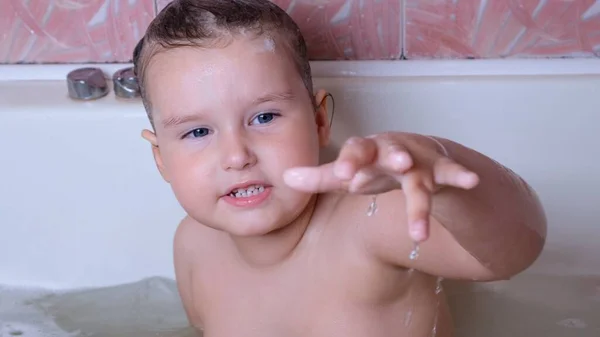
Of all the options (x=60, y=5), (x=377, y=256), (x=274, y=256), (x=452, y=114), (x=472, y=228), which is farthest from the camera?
(x=60, y=5)

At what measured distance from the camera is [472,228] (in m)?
0.72

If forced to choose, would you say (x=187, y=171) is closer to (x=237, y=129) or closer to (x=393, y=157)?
(x=237, y=129)

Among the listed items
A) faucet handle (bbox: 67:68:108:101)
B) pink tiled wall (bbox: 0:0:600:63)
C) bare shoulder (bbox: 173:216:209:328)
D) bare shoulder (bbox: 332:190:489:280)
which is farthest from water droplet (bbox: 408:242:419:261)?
faucet handle (bbox: 67:68:108:101)

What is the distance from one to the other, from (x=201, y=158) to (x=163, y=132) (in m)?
0.07

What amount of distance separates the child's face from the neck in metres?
0.05

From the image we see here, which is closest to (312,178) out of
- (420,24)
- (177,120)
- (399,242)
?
(399,242)

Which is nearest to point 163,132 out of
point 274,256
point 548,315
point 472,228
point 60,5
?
point 274,256

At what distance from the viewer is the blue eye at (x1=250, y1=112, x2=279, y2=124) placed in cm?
90

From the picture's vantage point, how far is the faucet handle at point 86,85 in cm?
128

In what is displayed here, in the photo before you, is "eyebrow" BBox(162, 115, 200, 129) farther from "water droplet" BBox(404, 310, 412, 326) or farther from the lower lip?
"water droplet" BBox(404, 310, 412, 326)

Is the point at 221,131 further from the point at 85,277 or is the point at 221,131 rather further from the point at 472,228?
the point at 85,277

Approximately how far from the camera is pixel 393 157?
1.95 ft

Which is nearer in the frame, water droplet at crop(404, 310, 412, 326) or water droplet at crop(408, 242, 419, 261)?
water droplet at crop(408, 242, 419, 261)

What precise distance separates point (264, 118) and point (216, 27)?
0.38ft
